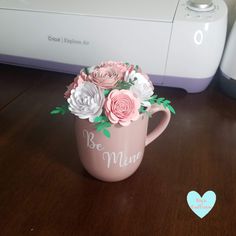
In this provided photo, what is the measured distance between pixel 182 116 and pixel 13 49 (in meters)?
0.47

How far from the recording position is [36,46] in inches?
29.6

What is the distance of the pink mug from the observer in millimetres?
446

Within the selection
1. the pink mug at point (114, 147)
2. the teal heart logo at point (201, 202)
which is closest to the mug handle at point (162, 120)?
the pink mug at point (114, 147)

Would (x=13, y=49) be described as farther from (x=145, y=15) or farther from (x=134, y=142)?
(x=134, y=142)

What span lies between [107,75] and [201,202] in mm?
269

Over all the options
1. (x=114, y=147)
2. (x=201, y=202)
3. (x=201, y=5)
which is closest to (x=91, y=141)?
(x=114, y=147)

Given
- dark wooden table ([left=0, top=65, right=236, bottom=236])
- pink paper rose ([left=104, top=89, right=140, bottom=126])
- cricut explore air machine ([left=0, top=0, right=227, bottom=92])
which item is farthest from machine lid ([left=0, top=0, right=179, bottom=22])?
pink paper rose ([left=104, top=89, right=140, bottom=126])

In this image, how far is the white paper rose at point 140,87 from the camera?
0.42 m

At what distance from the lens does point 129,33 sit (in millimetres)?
674

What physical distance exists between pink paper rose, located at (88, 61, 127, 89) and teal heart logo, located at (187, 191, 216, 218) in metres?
0.24

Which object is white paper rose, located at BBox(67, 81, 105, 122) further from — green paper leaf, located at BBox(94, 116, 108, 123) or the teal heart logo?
the teal heart logo

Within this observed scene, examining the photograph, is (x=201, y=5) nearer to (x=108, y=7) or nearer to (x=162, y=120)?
(x=108, y=7)

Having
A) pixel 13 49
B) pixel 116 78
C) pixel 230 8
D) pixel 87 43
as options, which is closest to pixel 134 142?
pixel 116 78

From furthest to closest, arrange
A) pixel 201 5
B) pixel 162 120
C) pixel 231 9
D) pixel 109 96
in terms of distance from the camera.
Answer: pixel 231 9
pixel 201 5
pixel 162 120
pixel 109 96
